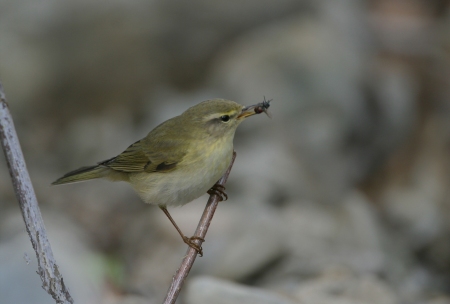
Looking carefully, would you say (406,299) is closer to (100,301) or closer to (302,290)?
(302,290)

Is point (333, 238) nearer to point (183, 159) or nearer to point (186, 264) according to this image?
point (183, 159)

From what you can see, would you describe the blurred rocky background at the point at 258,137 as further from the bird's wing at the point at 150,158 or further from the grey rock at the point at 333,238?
the bird's wing at the point at 150,158

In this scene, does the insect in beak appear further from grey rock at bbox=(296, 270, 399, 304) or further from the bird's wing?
grey rock at bbox=(296, 270, 399, 304)

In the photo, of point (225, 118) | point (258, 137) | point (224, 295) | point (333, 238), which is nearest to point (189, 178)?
point (225, 118)

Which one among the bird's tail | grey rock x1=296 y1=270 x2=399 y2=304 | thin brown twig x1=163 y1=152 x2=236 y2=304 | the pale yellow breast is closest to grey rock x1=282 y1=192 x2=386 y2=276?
grey rock x1=296 y1=270 x2=399 y2=304

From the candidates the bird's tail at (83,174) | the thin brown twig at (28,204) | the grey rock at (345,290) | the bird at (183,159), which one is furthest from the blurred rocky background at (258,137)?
the thin brown twig at (28,204)

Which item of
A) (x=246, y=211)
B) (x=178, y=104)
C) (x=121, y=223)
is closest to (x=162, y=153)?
(x=246, y=211)
